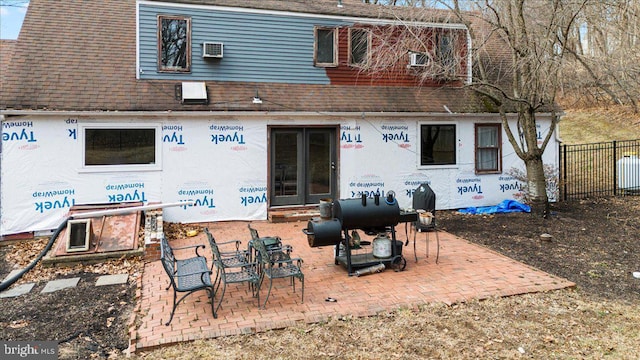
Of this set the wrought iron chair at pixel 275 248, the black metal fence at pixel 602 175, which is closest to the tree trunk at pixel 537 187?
the black metal fence at pixel 602 175

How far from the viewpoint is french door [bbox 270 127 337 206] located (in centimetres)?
1041

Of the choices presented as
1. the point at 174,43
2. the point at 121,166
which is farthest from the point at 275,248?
the point at 174,43

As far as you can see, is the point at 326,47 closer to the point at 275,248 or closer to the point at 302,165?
the point at 302,165

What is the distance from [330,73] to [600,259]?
299 inches

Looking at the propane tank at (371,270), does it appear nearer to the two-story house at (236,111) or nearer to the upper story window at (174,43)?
the two-story house at (236,111)

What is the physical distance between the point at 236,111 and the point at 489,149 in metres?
7.38

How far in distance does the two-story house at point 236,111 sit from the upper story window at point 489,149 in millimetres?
39

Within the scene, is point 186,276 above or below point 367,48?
below

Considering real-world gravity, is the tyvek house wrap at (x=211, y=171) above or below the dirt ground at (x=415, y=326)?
above

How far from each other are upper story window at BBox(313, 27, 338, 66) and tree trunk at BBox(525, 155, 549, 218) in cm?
578

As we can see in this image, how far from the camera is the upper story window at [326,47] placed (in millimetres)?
11280

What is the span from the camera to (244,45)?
10.7 meters

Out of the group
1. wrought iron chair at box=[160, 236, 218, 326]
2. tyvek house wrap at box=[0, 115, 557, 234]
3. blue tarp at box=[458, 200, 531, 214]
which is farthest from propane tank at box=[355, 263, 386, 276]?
blue tarp at box=[458, 200, 531, 214]

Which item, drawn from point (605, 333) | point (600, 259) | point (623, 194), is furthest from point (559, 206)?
point (605, 333)
